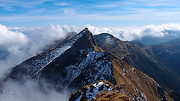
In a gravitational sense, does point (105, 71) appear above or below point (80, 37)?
below

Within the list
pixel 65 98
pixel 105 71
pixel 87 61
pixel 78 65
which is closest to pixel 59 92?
pixel 65 98

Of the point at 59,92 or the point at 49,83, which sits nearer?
the point at 59,92

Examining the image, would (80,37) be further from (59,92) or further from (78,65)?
(59,92)

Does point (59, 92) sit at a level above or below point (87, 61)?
below

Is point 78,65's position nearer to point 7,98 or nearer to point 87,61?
point 87,61

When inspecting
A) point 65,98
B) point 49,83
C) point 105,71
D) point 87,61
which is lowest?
point 65,98

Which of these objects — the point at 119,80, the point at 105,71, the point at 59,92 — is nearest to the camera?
the point at 119,80

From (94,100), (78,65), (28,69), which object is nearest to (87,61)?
(78,65)

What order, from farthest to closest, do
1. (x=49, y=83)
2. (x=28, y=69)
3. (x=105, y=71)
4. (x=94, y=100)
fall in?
(x=28, y=69) → (x=49, y=83) → (x=105, y=71) → (x=94, y=100)

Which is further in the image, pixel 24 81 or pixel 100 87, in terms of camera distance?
pixel 24 81
